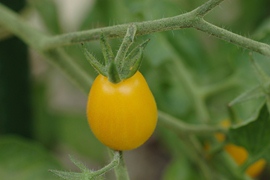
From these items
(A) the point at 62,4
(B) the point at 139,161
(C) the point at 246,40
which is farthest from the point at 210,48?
(C) the point at 246,40

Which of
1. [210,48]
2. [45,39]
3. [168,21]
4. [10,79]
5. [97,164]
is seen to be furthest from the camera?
[210,48]

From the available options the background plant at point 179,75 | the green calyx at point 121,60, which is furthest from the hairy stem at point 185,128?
the green calyx at point 121,60

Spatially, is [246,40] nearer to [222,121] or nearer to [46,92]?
[222,121]

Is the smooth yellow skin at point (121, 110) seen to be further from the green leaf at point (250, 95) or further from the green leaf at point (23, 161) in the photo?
the green leaf at point (23, 161)

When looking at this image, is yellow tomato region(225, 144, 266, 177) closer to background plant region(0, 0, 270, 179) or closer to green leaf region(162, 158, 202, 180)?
background plant region(0, 0, 270, 179)

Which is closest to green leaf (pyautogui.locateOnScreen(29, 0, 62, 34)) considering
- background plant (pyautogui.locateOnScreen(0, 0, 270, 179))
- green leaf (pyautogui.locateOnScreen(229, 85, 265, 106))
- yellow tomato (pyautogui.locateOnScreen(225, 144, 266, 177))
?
background plant (pyautogui.locateOnScreen(0, 0, 270, 179))
